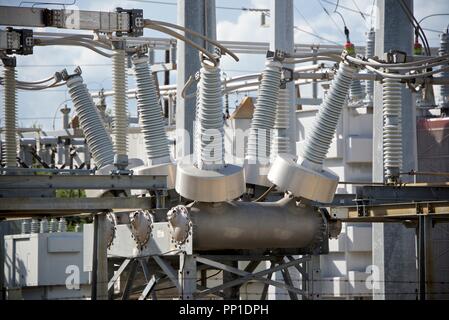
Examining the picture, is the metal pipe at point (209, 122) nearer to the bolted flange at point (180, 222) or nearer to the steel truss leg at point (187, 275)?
the bolted flange at point (180, 222)

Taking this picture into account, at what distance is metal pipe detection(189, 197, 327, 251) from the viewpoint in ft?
60.7

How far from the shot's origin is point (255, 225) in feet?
61.8

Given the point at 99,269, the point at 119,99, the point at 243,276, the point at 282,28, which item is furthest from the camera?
the point at 282,28

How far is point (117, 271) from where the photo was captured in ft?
67.2

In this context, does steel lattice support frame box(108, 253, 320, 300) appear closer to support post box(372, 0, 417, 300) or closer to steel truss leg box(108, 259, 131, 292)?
steel truss leg box(108, 259, 131, 292)

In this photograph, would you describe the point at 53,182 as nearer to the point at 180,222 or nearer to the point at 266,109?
the point at 180,222

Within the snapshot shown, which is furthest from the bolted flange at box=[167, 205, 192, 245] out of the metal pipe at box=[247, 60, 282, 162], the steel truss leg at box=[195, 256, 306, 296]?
the metal pipe at box=[247, 60, 282, 162]

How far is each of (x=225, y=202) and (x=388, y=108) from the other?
142 inches

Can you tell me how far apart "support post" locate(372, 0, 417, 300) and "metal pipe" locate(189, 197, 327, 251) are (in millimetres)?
4811

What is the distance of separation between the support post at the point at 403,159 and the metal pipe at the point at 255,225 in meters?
4.81

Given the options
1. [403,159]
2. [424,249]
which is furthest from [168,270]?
[403,159]

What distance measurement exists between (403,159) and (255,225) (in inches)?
253

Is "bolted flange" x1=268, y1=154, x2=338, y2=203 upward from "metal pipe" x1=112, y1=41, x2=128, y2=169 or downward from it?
downward

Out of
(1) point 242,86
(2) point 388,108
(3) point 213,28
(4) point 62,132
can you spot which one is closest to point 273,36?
(3) point 213,28
